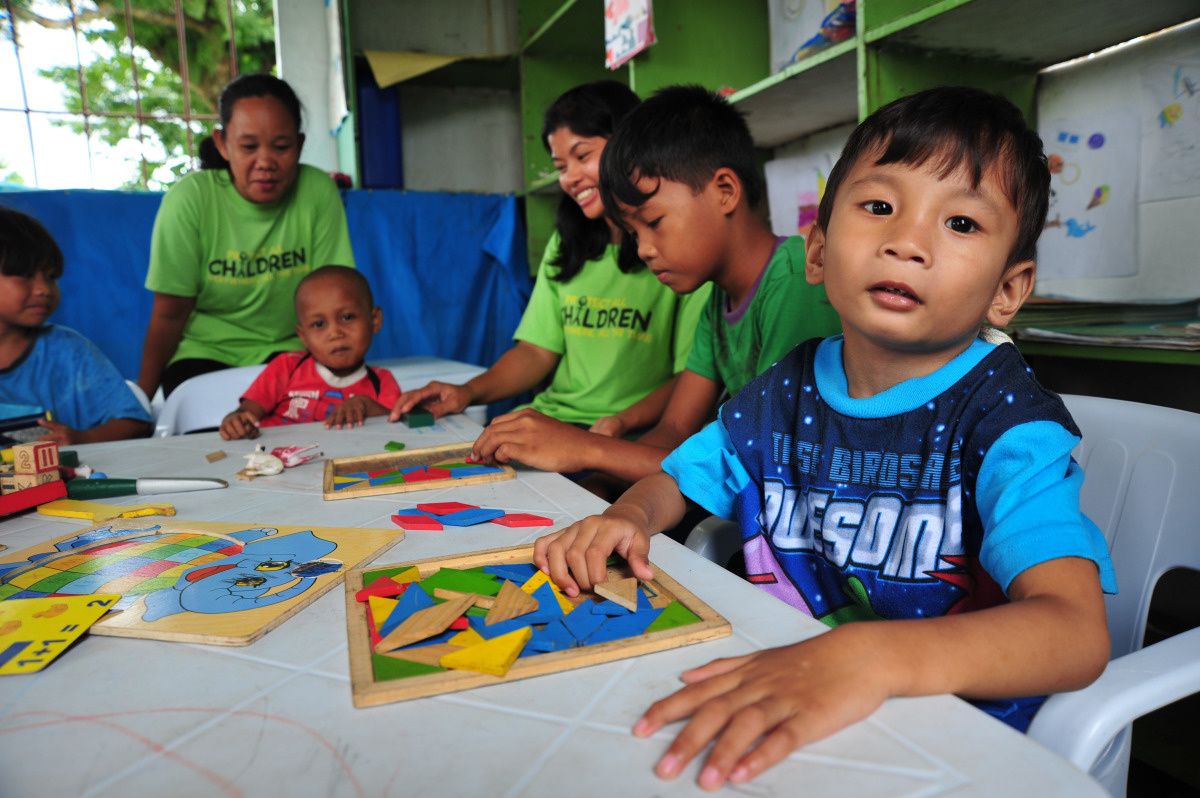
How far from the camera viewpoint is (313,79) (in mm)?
3787

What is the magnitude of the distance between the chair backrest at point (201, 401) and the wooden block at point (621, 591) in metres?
1.77

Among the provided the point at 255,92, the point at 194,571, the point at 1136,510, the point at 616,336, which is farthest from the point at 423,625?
the point at 255,92

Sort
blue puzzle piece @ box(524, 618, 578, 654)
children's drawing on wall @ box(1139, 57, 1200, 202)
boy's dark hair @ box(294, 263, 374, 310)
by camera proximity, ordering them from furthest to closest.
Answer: boy's dark hair @ box(294, 263, 374, 310), children's drawing on wall @ box(1139, 57, 1200, 202), blue puzzle piece @ box(524, 618, 578, 654)

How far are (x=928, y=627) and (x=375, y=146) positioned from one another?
314cm

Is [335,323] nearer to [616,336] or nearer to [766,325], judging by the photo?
[616,336]

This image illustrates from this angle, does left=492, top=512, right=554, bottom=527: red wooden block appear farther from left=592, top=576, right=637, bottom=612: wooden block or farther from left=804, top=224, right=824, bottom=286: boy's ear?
left=804, top=224, right=824, bottom=286: boy's ear

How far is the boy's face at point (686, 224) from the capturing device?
4.01ft

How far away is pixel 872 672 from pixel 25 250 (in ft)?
5.97

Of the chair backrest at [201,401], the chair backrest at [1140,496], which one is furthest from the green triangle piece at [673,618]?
the chair backrest at [201,401]

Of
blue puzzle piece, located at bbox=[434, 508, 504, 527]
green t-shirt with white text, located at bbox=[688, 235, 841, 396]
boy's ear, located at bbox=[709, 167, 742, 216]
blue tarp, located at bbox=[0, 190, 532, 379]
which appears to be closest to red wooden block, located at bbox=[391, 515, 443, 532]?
blue puzzle piece, located at bbox=[434, 508, 504, 527]

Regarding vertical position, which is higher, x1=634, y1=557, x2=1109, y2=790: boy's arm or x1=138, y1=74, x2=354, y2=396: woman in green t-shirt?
x1=138, y1=74, x2=354, y2=396: woman in green t-shirt

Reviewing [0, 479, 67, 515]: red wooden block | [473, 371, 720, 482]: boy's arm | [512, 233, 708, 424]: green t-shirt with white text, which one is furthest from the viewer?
[512, 233, 708, 424]: green t-shirt with white text

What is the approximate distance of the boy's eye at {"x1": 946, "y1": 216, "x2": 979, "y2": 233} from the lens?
2.34 ft

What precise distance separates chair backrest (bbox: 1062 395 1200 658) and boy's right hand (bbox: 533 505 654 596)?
53 cm
